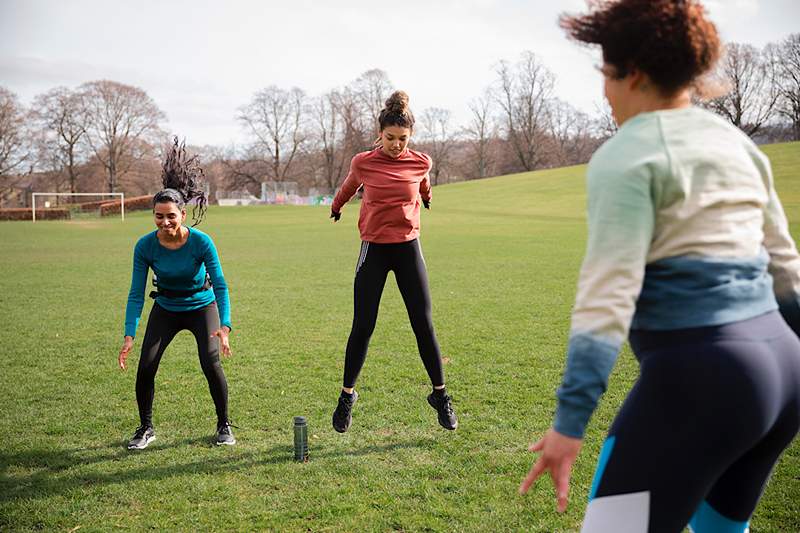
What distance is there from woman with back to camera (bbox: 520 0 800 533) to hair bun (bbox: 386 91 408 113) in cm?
316

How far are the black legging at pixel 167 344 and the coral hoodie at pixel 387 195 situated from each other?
1519mm

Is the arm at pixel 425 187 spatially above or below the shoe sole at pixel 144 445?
above

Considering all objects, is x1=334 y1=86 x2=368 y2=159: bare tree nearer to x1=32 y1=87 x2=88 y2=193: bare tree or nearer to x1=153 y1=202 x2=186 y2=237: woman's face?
x1=32 y1=87 x2=88 y2=193: bare tree

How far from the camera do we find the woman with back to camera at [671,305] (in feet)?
5.69

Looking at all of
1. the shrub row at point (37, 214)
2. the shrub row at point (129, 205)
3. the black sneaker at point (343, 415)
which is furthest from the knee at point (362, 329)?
the shrub row at point (37, 214)

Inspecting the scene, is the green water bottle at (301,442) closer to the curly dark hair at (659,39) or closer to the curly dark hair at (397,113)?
the curly dark hair at (397,113)

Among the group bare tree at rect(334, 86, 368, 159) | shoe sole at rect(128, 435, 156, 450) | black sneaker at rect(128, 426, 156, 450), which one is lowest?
shoe sole at rect(128, 435, 156, 450)

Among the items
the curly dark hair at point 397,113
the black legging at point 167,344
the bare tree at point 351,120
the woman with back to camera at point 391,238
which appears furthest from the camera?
the bare tree at point 351,120

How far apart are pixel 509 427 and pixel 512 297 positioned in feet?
23.3

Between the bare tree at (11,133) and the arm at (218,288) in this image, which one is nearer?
the arm at (218,288)

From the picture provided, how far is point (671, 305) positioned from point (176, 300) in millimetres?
4401

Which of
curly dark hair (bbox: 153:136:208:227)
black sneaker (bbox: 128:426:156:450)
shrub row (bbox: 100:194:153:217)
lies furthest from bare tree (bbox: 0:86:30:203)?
black sneaker (bbox: 128:426:156:450)

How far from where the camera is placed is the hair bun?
5012 mm

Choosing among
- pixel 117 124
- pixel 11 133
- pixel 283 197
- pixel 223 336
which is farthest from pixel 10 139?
pixel 223 336
